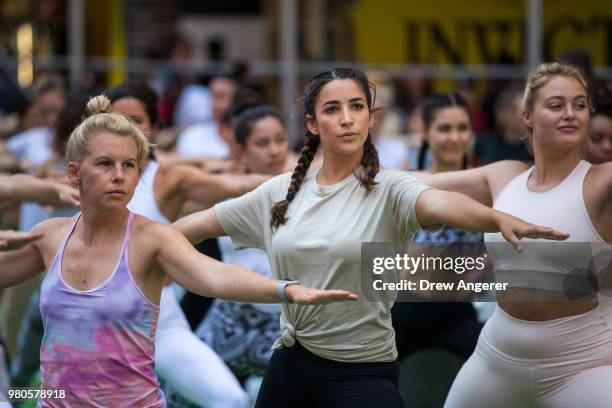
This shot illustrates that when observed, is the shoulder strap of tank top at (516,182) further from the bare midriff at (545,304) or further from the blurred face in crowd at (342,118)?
the blurred face in crowd at (342,118)

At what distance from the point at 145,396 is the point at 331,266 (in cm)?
90

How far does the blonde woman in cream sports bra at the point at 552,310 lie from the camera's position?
5605 millimetres

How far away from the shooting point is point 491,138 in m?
12.1

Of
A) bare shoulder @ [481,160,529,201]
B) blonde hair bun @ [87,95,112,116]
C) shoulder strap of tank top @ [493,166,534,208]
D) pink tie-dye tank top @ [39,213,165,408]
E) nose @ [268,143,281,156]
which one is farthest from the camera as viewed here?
nose @ [268,143,281,156]

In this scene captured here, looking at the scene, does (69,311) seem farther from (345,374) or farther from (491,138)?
(491,138)

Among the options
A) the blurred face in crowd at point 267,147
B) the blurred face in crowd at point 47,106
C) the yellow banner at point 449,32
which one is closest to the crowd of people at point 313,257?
the blurred face in crowd at point 267,147

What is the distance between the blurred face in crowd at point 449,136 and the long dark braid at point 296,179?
2.33 m

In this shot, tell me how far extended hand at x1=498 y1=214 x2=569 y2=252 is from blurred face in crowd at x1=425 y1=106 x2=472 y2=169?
3.12 meters

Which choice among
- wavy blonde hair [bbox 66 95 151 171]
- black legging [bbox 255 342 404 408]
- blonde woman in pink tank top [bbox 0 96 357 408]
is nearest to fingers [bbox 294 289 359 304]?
blonde woman in pink tank top [bbox 0 96 357 408]

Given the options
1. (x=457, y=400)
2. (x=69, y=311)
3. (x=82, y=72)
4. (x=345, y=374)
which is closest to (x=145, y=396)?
(x=69, y=311)

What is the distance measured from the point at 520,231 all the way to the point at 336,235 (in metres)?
0.84

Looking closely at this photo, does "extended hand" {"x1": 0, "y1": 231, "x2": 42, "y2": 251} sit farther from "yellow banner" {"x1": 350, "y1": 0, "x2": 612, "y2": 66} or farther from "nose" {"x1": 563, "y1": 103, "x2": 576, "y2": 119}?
"yellow banner" {"x1": 350, "y1": 0, "x2": 612, "y2": 66}

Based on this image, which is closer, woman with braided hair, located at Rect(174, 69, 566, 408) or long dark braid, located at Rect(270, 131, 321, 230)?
woman with braided hair, located at Rect(174, 69, 566, 408)

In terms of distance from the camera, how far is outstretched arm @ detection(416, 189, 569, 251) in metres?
4.78
